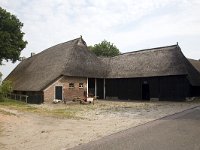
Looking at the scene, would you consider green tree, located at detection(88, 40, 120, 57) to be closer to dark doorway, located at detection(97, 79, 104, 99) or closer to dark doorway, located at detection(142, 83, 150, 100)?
dark doorway, located at detection(97, 79, 104, 99)

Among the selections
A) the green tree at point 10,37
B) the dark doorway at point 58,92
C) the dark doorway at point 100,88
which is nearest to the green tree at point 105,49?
the green tree at point 10,37

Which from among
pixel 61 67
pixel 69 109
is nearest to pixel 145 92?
pixel 61 67

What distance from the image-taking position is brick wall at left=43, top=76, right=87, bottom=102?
3372cm

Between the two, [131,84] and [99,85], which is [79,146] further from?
[99,85]

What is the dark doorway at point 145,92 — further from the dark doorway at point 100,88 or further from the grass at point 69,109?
the grass at point 69,109

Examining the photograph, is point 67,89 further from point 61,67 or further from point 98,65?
point 98,65

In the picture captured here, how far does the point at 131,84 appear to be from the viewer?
128 ft

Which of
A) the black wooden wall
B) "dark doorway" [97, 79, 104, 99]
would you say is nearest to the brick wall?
"dark doorway" [97, 79, 104, 99]

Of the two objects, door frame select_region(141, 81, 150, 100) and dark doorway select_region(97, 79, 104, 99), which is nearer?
door frame select_region(141, 81, 150, 100)

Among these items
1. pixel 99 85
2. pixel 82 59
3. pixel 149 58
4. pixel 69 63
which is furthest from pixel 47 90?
pixel 149 58

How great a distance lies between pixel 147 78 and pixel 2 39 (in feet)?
71.4

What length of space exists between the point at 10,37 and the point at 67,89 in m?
15.8

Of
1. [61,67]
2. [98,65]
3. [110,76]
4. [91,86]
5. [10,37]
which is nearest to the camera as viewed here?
[61,67]

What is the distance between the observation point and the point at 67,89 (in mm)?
35625
